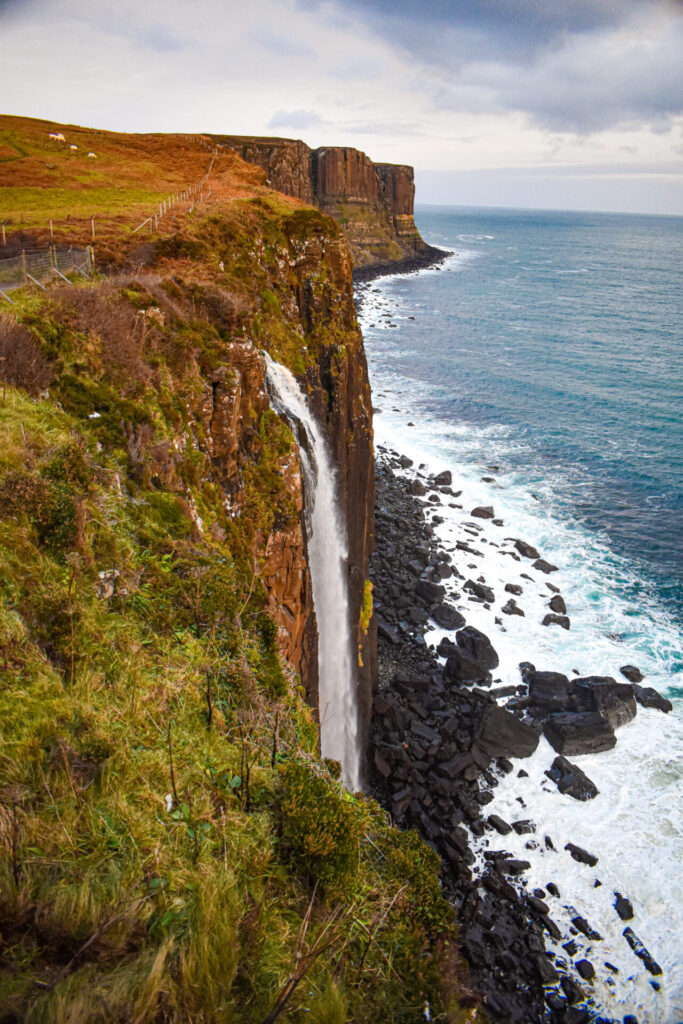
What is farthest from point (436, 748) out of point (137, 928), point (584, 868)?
point (137, 928)

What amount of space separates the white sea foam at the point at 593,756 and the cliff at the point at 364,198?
91719 millimetres

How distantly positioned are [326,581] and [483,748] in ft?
31.2

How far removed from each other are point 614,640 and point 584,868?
12.5m

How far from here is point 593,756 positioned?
23.5 metres

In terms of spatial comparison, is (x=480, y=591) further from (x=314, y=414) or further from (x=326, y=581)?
(x=314, y=414)

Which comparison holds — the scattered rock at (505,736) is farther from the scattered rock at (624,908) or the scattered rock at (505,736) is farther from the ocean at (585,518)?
the scattered rock at (624,908)

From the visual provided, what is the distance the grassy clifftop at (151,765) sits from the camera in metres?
4.41

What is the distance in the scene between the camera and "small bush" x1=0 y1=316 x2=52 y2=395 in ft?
36.1

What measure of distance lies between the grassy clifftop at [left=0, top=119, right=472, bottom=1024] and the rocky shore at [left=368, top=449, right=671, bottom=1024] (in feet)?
27.7

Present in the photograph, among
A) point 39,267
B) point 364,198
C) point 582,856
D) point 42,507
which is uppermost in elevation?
point 364,198

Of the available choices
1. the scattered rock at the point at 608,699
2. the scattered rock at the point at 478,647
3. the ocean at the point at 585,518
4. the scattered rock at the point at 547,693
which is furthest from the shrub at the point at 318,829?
the scattered rock at the point at 478,647

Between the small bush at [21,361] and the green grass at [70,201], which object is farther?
the green grass at [70,201]

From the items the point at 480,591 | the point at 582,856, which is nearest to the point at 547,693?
the point at 582,856

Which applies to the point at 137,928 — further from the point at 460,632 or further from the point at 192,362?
the point at 460,632
